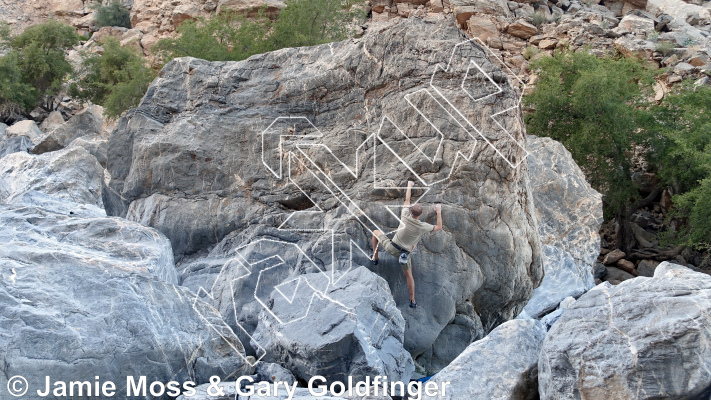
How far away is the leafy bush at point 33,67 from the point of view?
17781mm

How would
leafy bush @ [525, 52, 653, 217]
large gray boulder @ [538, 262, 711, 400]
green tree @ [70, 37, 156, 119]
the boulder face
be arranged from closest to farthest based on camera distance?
large gray boulder @ [538, 262, 711, 400]
the boulder face
leafy bush @ [525, 52, 653, 217]
green tree @ [70, 37, 156, 119]

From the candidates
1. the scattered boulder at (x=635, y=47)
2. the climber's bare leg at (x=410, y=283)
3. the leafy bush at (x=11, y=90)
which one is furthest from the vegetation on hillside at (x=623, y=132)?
the leafy bush at (x=11, y=90)

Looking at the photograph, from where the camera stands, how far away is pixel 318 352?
577 centimetres

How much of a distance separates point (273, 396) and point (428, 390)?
4.22 ft

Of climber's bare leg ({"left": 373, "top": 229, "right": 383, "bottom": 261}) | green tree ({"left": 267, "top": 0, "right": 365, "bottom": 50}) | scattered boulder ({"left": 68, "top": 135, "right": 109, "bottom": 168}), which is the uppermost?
climber's bare leg ({"left": 373, "top": 229, "right": 383, "bottom": 261})

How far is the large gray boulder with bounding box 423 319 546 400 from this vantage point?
17.5 ft

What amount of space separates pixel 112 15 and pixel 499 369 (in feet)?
77.6

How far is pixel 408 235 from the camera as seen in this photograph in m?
6.76

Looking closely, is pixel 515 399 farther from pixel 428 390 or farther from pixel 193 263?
pixel 193 263

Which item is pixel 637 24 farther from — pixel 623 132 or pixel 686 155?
pixel 686 155

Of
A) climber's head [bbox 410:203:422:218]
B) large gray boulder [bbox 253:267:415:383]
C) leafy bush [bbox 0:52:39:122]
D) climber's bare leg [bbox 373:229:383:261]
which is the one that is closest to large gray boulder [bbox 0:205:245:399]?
large gray boulder [bbox 253:267:415:383]

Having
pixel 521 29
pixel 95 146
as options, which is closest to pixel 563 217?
pixel 95 146

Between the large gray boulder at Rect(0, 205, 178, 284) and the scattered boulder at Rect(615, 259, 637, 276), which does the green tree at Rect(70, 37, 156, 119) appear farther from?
the scattered boulder at Rect(615, 259, 637, 276)

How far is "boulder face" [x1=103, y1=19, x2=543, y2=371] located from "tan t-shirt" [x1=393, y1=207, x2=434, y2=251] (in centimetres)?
41
